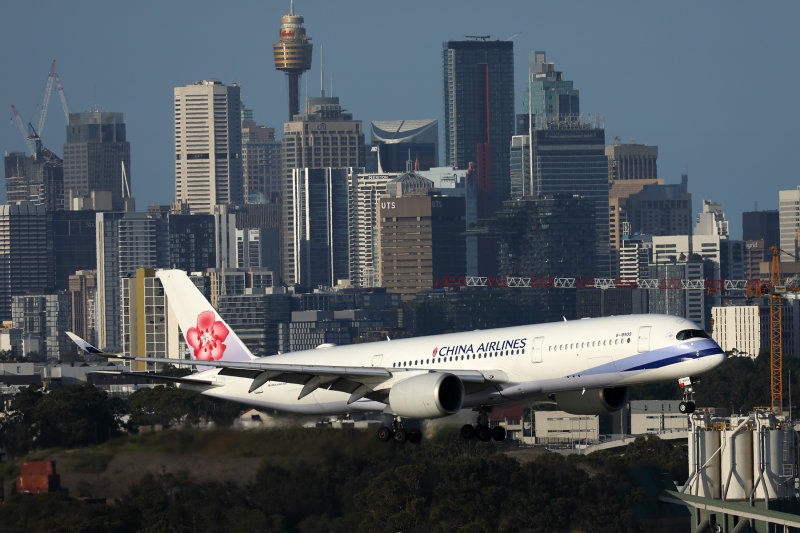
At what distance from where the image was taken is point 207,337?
310ft

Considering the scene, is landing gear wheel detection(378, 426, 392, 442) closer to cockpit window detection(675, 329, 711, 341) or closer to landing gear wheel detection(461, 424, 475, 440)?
landing gear wheel detection(461, 424, 475, 440)

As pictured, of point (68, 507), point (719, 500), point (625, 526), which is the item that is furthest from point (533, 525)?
point (68, 507)

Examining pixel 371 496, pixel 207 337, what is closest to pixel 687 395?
pixel 371 496

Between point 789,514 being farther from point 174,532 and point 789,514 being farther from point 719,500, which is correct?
point 174,532

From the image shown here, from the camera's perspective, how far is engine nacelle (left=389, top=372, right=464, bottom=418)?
78.1 metres

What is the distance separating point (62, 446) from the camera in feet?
281

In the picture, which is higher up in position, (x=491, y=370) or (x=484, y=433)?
(x=491, y=370)

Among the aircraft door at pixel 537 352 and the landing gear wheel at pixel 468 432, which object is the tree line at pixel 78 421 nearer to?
the landing gear wheel at pixel 468 432

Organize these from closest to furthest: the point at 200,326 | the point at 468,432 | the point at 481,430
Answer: the point at 468,432, the point at 481,430, the point at 200,326

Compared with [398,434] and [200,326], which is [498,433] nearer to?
[398,434]

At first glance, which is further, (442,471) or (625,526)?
(442,471)

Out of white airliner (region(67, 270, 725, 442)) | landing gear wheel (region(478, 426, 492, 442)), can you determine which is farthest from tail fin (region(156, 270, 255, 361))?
landing gear wheel (region(478, 426, 492, 442))

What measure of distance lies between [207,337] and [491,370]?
20.3m

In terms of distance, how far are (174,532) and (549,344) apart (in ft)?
68.1
